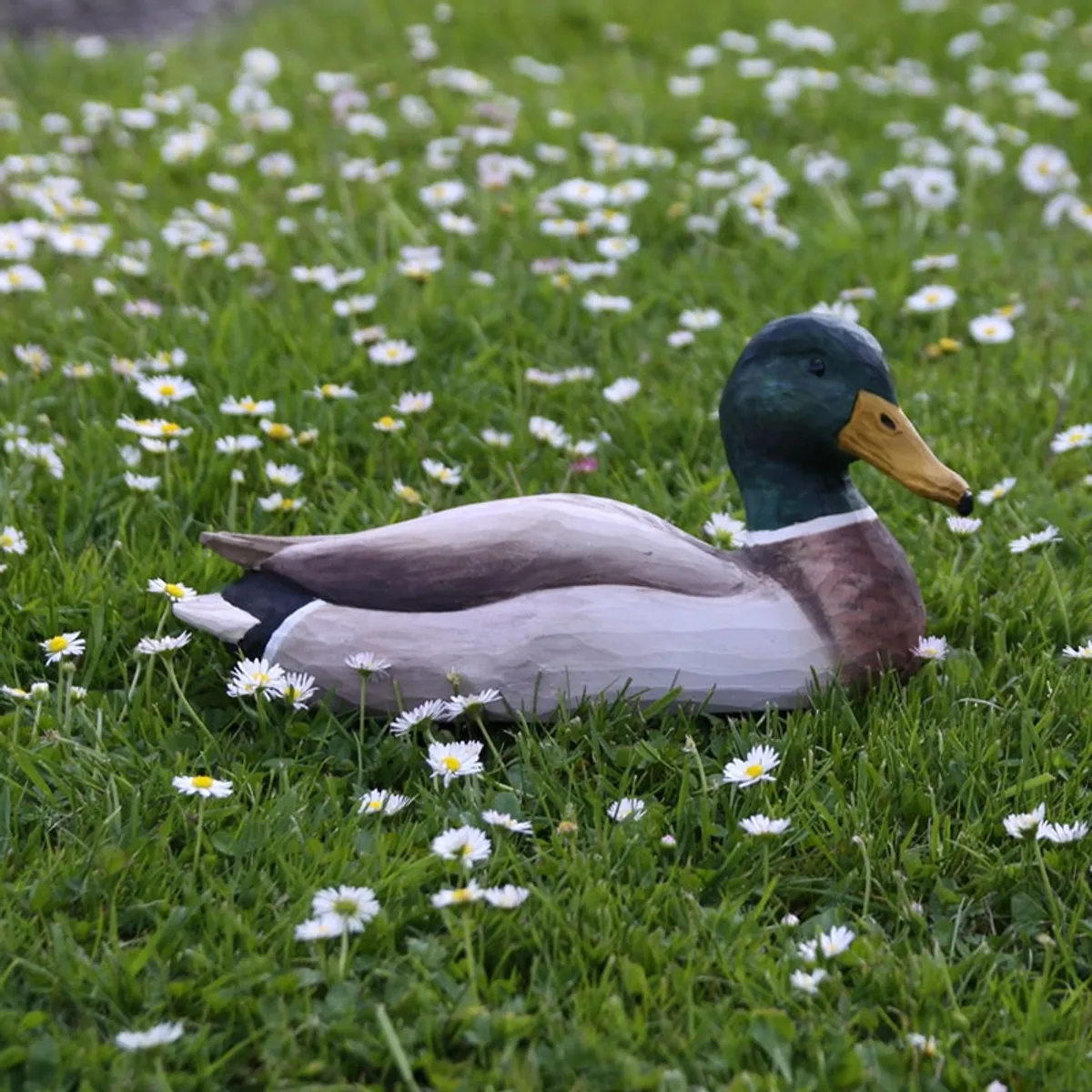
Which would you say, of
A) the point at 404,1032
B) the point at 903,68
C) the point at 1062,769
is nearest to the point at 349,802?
the point at 404,1032

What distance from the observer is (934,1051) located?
1969mm

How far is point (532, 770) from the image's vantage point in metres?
2.45

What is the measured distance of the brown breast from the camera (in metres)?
2.53

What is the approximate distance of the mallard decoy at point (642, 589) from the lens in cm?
249

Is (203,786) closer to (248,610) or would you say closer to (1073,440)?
(248,610)

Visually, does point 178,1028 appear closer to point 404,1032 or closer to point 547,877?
point 404,1032

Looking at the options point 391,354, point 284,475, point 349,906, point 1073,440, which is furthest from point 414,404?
point 349,906

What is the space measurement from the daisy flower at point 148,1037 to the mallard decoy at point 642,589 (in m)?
0.71

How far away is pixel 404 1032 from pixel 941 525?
1729 mm

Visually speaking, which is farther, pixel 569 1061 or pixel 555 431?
pixel 555 431

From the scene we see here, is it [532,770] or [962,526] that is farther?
[962,526]

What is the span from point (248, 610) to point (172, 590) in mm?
222

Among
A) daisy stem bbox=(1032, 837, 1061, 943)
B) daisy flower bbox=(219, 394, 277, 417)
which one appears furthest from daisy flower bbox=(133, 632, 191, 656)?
daisy stem bbox=(1032, 837, 1061, 943)

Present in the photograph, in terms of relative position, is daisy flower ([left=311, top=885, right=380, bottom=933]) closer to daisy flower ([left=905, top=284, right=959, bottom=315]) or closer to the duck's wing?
the duck's wing
